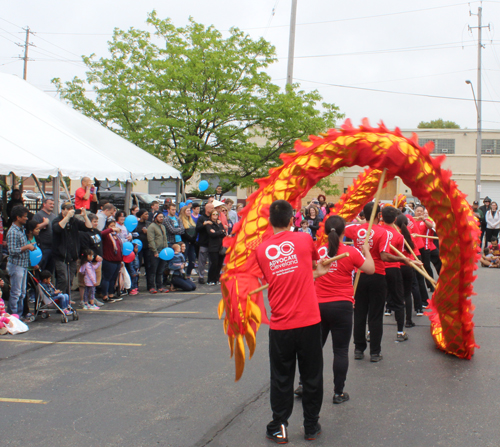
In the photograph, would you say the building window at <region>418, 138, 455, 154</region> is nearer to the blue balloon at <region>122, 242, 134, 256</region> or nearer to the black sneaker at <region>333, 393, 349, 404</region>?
the blue balloon at <region>122, 242, 134, 256</region>

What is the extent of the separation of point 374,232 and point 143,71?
14636 mm

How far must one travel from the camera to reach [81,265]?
28.6ft

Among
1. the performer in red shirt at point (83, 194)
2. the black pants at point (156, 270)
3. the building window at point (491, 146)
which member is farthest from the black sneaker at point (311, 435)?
the building window at point (491, 146)

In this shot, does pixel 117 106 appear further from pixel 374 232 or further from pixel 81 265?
pixel 374 232

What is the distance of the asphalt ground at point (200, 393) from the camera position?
13.0 feet

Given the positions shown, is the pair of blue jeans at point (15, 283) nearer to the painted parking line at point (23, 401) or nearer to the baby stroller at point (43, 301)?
the baby stroller at point (43, 301)

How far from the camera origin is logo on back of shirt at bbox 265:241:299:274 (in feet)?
12.3

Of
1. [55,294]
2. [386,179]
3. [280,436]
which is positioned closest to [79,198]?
[55,294]

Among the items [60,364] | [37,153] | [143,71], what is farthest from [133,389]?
[143,71]

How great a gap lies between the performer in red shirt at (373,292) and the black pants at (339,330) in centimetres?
127

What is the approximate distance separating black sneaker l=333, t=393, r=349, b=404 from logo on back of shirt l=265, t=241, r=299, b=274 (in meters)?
1.56

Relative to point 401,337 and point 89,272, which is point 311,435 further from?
point 89,272

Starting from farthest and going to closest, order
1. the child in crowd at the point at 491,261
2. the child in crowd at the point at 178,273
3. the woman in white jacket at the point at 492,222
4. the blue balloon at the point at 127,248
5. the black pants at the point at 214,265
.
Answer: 1. the woman in white jacket at the point at 492,222
2. the child in crowd at the point at 491,261
3. the black pants at the point at 214,265
4. the child in crowd at the point at 178,273
5. the blue balloon at the point at 127,248

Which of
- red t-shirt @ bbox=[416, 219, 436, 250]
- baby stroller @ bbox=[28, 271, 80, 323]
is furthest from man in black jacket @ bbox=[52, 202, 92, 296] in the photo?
red t-shirt @ bbox=[416, 219, 436, 250]
